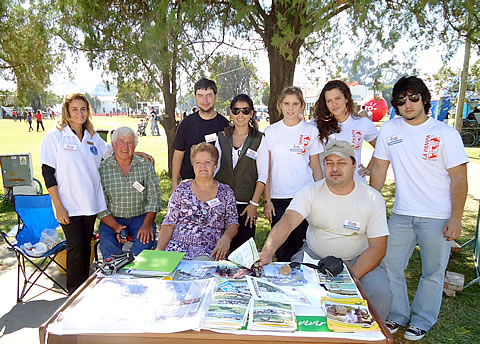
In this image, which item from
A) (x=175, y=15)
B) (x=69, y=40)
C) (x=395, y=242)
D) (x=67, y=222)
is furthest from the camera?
(x=69, y=40)

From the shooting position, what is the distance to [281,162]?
3254 mm

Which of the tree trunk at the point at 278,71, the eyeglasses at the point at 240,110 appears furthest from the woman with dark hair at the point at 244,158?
the tree trunk at the point at 278,71

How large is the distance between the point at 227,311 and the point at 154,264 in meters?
0.66

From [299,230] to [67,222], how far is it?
2.04 meters

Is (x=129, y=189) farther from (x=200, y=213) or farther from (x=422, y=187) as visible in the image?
(x=422, y=187)

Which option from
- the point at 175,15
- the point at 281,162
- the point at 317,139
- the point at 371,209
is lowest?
the point at 371,209

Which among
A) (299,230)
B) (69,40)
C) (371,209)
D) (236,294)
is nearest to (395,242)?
(371,209)

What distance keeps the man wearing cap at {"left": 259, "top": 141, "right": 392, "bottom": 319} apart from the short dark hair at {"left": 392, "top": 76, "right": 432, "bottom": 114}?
0.61 m

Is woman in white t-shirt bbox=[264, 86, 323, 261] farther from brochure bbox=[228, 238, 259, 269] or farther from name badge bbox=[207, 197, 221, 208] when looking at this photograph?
brochure bbox=[228, 238, 259, 269]

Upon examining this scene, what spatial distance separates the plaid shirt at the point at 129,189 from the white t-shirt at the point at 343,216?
157cm

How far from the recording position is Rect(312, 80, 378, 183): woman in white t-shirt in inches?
124

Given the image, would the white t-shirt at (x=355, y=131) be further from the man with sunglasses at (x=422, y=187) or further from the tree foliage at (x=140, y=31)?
the tree foliage at (x=140, y=31)

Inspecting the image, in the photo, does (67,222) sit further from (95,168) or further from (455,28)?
(455,28)

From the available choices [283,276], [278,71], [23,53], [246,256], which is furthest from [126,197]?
[23,53]
